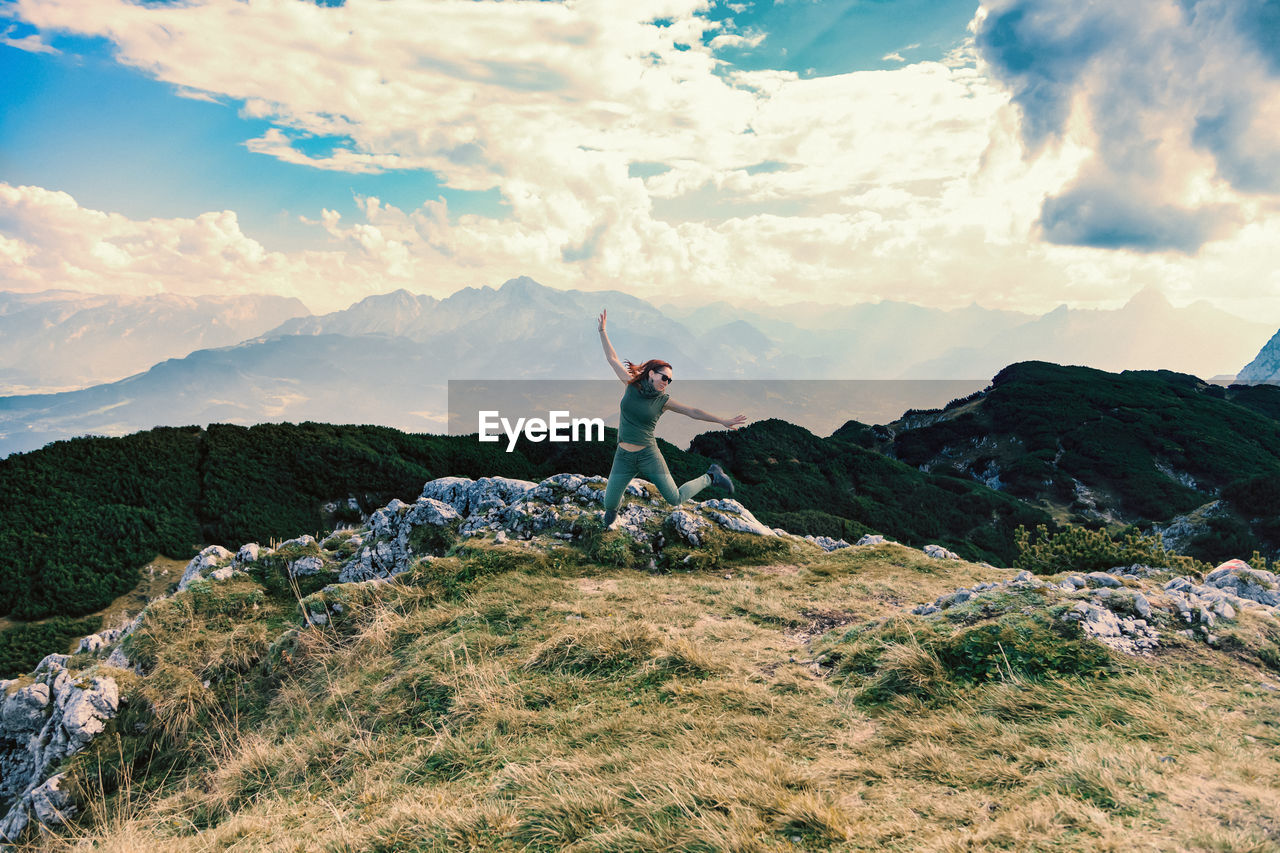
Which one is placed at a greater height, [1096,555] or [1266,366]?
[1266,366]

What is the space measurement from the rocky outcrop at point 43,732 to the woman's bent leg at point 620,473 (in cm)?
796

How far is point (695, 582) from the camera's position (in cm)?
1088

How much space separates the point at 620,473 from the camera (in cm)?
1062

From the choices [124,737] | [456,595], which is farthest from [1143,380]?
[124,737]

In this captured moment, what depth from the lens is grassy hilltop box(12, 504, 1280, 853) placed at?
3.68 m

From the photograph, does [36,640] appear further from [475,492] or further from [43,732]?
[475,492]

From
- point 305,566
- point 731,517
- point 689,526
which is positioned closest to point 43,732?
point 305,566

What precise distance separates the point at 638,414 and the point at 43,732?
961 cm

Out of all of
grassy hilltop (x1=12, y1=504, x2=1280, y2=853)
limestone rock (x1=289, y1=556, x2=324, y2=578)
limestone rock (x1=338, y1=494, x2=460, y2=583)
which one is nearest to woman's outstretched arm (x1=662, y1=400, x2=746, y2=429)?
grassy hilltop (x1=12, y1=504, x2=1280, y2=853)

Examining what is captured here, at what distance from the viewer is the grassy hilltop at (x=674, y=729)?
3680 millimetres

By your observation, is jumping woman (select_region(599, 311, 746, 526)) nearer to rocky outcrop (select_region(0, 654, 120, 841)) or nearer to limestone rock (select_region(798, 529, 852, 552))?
limestone rock (select_region(798, 529, 852, 552))

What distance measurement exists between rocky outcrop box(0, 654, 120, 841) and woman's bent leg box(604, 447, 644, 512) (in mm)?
7961

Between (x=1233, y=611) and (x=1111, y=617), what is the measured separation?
138 cm

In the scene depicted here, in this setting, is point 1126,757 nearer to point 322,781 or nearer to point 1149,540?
point 322,781
